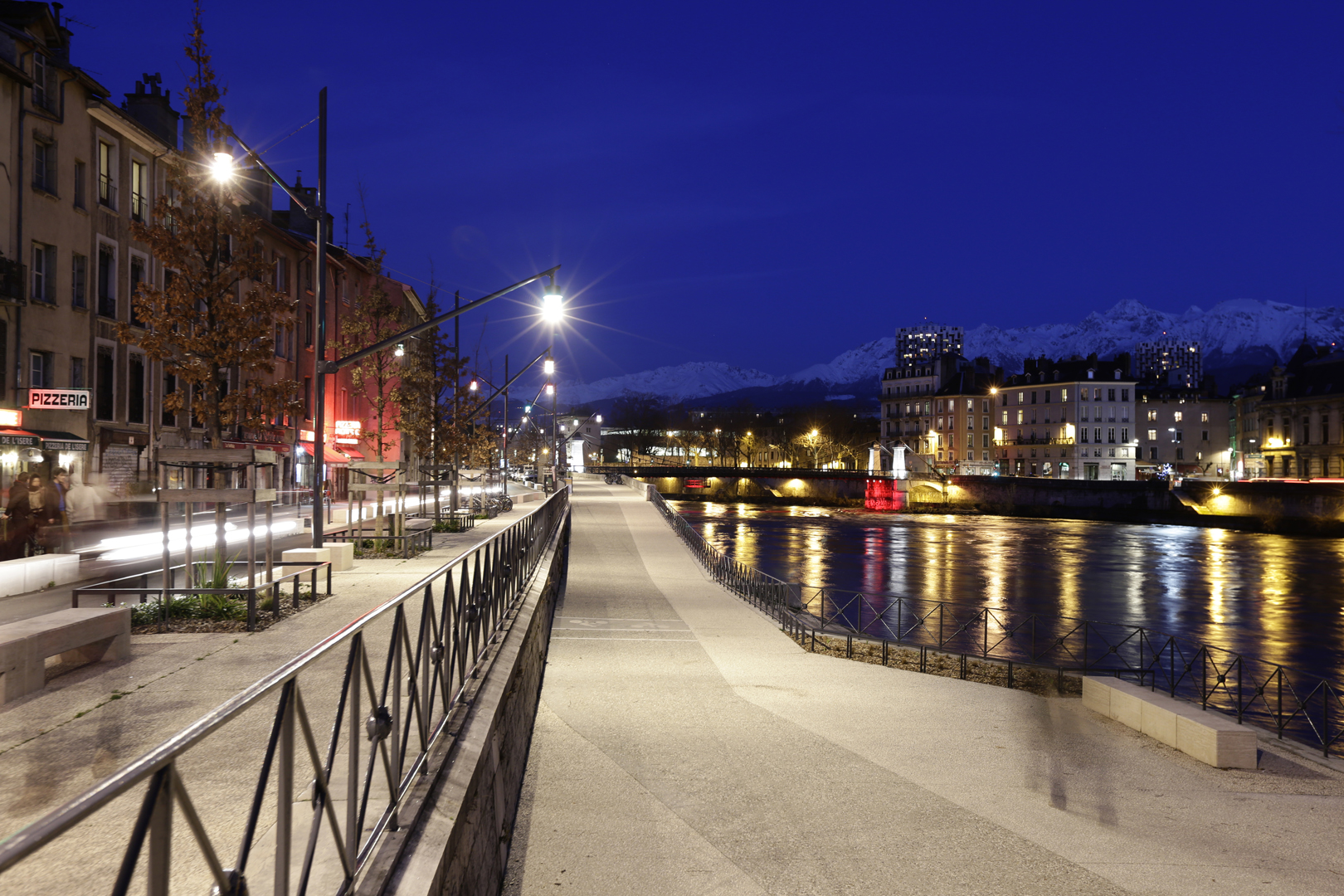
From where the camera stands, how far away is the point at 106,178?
34.4 m

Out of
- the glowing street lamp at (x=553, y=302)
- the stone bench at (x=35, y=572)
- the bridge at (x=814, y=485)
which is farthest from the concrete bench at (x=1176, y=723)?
the bridge at (x=814, y=485)

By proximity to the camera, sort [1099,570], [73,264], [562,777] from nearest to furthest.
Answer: [562,777] → [73,264] → [1099,570]

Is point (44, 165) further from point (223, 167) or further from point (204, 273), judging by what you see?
point (223, 167)

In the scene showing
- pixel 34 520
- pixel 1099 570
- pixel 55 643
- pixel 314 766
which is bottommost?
pixel 1099 570

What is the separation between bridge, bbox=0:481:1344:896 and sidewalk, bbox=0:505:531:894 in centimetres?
3

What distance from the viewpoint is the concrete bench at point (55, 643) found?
8266 millimetres

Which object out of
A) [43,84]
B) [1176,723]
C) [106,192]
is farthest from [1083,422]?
→ [1176,723]

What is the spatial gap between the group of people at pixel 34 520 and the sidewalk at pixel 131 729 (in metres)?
8.63

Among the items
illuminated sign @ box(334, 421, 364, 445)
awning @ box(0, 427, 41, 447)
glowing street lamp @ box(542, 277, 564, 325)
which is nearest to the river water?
glowing street lamp @ box(542, 277, 564, 325)

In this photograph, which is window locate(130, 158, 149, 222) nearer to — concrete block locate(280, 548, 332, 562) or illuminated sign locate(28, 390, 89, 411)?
illuminated sign locate(28, 390, 89, 411)

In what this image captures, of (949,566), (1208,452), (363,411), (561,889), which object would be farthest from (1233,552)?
(1208,452)

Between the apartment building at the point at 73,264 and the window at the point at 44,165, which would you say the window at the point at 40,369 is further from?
the window at the point at 44,165

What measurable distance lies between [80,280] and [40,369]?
357 cm

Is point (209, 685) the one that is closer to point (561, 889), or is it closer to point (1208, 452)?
point (561, 889)
